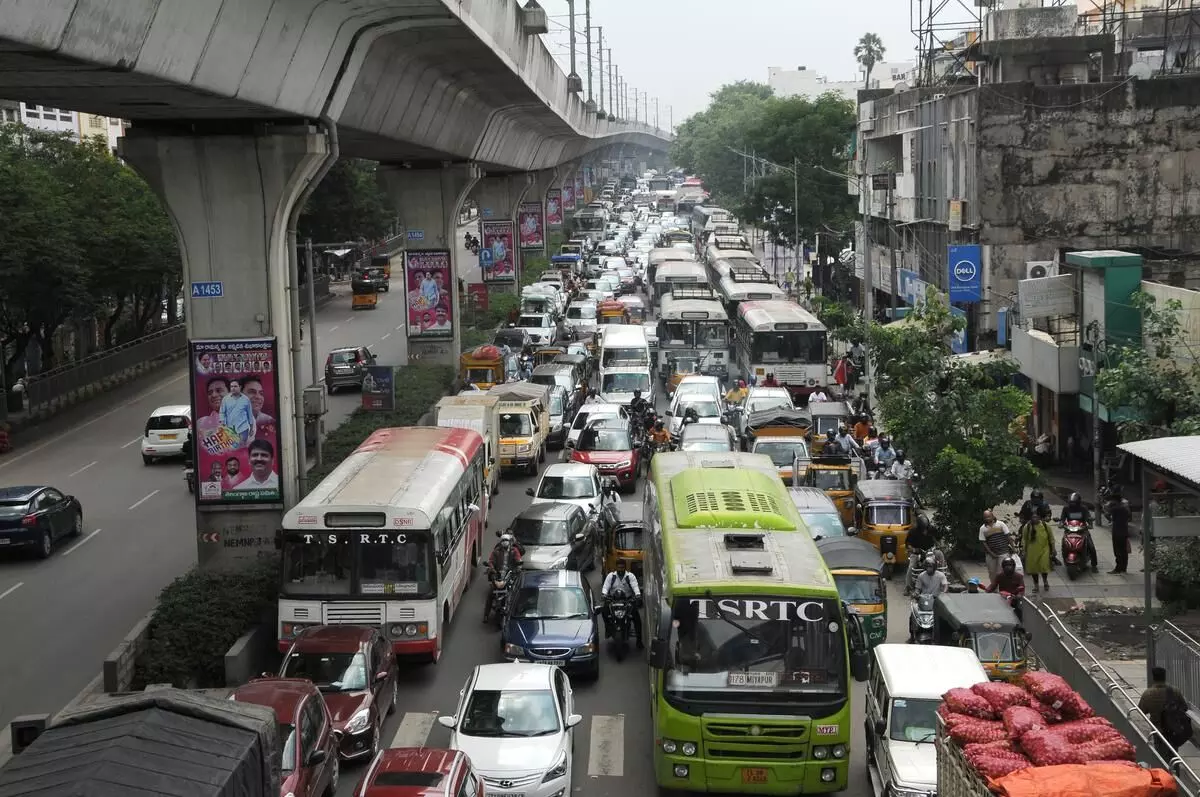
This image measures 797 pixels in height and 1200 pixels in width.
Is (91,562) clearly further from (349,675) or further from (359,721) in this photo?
(359,721)


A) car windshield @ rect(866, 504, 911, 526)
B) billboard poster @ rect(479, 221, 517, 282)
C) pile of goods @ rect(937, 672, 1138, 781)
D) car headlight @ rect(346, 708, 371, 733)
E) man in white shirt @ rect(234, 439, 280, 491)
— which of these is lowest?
car headlight @ rect(346, 708, 371, 733)

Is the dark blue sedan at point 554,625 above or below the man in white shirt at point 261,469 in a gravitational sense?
below

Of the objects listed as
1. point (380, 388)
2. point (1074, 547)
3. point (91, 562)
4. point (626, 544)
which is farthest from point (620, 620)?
point (380, 388)

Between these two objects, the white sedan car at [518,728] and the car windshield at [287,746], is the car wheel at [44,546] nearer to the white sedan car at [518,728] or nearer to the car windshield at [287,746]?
the white sedan car at [518,728]

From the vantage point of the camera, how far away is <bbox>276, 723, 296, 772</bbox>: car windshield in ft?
42.6

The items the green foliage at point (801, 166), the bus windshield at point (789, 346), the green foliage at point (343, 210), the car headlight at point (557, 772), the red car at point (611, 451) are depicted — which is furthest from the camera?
the green foliage at point (801, 166)

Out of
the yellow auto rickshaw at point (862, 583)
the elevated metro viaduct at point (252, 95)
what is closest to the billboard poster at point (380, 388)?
the elevated metro viaduct at point (252, 95)

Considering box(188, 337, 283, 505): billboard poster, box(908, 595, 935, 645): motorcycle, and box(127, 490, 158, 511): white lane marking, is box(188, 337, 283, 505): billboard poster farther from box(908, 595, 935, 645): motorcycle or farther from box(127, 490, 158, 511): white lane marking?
box(908, 595, 935, 645): motorcycle

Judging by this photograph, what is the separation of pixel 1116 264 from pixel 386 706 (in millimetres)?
16269

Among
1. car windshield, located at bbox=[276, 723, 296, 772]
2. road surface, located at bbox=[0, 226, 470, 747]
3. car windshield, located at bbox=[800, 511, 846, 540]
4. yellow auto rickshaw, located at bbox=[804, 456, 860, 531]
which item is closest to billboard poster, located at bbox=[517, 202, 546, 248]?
road surface, located at bbox=[0, 226, 470, 747]

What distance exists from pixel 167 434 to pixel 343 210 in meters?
38.9

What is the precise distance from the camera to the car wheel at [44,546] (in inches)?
1005

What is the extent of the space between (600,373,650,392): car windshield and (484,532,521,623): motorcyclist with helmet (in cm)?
1737

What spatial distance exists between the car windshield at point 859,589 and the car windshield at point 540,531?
17.1 feet
